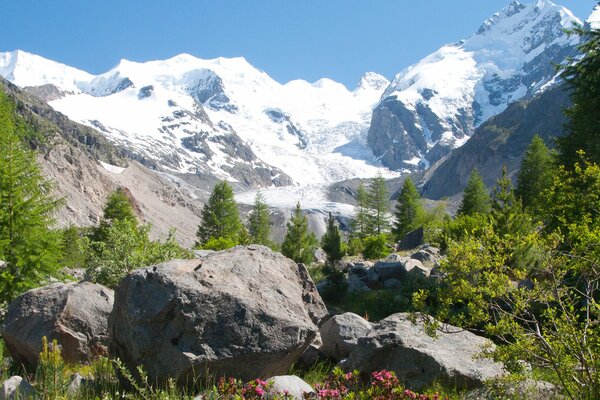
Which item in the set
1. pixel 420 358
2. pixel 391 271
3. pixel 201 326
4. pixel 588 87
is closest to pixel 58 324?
pixel 201 326

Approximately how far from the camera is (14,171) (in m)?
13.7

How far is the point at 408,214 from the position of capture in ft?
189

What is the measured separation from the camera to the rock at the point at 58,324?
8.60 meters

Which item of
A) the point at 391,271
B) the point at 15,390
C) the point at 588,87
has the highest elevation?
the point at 588,87

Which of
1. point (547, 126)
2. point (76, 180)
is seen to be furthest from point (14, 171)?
point (547, 126)

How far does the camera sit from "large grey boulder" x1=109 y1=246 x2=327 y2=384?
6.76 m

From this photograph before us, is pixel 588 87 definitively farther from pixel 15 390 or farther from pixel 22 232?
pixel 22 232

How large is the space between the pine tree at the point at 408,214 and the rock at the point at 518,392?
163 feet

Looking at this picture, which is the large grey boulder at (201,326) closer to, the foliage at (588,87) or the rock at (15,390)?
the rock at (15,390)

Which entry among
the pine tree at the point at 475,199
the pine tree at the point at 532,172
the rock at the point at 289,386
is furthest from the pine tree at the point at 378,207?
the rock at the point at 289,386

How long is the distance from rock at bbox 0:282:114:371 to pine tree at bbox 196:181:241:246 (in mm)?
44056

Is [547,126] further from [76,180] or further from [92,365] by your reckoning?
[92,365]

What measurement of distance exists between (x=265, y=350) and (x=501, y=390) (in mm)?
3069

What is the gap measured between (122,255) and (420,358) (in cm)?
917
